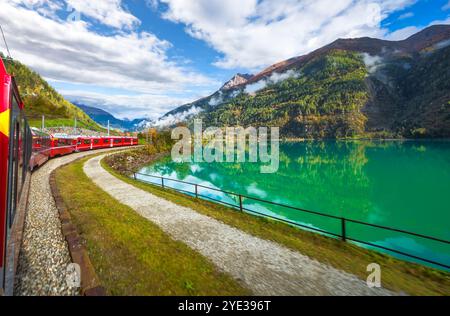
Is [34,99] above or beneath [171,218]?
above

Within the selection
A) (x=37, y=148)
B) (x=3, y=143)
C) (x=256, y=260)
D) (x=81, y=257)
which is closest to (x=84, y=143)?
(x=37, y=148)

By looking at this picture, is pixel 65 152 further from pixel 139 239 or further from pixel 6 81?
pixel 6 81

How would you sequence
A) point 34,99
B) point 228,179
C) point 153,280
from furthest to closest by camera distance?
1. point 34,99
2. point 228,179
3. point 153,280

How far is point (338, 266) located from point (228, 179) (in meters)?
34.1

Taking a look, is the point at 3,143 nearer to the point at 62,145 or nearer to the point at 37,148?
the point at 37,148

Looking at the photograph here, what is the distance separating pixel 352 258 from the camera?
7.77 m

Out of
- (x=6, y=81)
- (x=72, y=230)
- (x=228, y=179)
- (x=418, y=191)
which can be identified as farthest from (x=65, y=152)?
(x=418, y=191)

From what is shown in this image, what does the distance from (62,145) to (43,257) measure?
106ft

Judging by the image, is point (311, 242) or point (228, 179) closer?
point (311, 242)

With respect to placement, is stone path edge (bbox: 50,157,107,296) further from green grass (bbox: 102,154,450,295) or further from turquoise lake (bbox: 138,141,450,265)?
turquoise lake (bbox: 138,141,450,265)

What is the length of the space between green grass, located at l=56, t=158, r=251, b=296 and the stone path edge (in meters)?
0.17

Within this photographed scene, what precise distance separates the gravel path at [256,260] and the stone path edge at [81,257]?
2.89 metres

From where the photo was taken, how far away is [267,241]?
27.9 feet

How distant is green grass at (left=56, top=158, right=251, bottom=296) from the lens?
5469 millimetres
